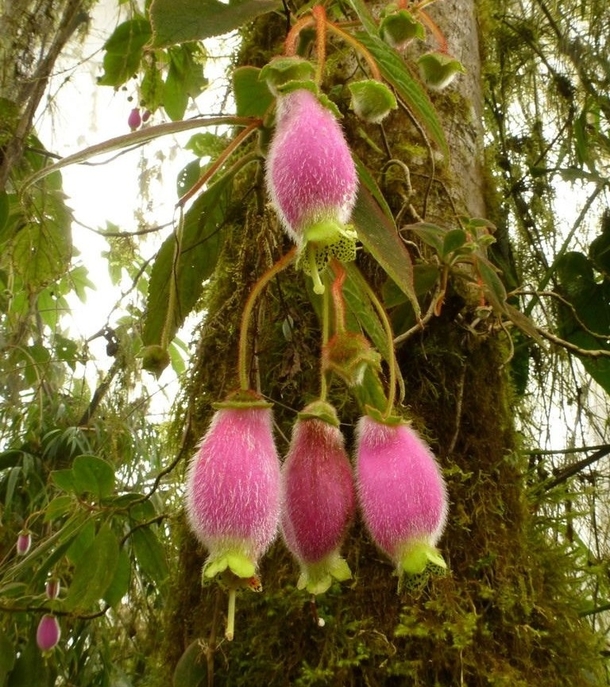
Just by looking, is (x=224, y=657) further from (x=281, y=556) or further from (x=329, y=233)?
(x=329, y=233)

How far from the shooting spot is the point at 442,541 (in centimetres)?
78

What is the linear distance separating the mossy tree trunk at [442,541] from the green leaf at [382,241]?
0.66 ft

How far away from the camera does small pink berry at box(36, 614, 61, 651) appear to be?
92 cm

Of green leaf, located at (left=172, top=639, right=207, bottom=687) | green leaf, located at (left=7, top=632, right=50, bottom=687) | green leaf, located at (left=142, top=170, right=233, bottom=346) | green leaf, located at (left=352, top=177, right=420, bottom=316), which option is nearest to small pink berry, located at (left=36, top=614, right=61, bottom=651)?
green leaf, located at (left=7, top=632, right=50, bottom=687)

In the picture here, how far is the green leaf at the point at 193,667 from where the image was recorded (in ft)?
2.35

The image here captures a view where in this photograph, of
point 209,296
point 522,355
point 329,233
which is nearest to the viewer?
point 329,233

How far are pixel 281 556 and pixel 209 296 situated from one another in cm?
47

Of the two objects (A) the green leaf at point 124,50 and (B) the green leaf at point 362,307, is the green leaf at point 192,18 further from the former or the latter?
(A) the green leaf at point 124,50

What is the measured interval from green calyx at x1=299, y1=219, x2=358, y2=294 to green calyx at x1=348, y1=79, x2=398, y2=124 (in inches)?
5.3

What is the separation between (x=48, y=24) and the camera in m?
1.55

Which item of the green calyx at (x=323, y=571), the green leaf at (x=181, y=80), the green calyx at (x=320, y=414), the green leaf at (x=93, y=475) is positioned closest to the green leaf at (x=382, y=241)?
the green calyx at (x=320, y=414)

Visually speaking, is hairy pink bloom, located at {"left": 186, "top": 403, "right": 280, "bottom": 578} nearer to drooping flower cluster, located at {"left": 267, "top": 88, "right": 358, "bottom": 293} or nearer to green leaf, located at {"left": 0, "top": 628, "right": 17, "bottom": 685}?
drooping flower cluster, located at {"left": 267, "top": 88, "right": 358, "bottom": 293}

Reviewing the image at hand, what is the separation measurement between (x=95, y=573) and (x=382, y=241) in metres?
0.50

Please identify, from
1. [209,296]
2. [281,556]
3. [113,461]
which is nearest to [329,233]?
[281,556]
